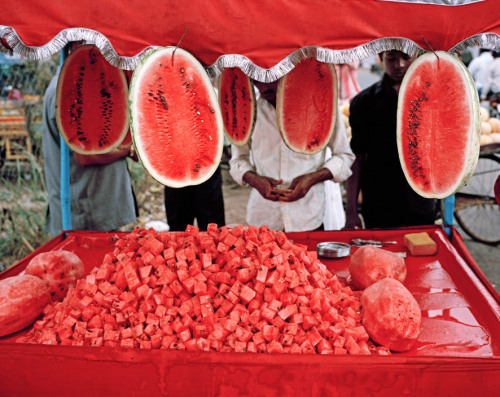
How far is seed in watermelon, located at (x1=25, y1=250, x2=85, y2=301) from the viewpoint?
78.1 inches

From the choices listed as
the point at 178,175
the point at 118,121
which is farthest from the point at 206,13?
the point at 118,121

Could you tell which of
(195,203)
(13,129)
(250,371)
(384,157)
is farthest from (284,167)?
(13,129)

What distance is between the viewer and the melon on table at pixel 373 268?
1937mm

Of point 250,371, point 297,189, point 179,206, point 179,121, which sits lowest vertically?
point 250,371

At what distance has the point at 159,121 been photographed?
1.58m

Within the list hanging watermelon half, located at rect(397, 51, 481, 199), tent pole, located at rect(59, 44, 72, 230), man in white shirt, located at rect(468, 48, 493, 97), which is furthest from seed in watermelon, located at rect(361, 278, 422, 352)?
man in white shirt, located at rect(468, 48, 493, 97)

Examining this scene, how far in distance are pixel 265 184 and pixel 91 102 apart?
1.25 metres

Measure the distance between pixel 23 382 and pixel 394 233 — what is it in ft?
7.14

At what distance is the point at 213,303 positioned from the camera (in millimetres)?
1653

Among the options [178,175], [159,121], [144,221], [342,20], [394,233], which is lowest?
[144,221]

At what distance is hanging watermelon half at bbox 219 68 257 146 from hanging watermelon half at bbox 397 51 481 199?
0.80 metres

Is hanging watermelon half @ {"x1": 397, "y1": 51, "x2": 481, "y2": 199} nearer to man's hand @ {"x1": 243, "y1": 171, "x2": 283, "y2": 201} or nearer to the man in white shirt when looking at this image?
man's hand @ {"x1": 243, "y1": 171, "x2": 283, "y2": 201}

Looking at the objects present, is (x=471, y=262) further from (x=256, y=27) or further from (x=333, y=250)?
(x=256, y=27)

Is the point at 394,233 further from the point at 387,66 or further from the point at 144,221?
the point at 144,221
